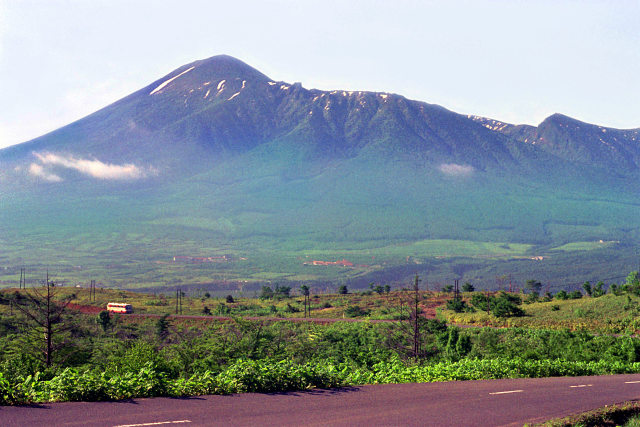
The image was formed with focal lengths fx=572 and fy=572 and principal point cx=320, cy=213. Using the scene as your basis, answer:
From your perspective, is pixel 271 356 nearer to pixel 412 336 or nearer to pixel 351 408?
pixel 412 336

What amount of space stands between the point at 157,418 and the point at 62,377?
6.35 feet

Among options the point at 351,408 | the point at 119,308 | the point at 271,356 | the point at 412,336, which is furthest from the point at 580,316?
the point at 119,308

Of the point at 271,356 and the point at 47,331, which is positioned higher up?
the point at 47,331

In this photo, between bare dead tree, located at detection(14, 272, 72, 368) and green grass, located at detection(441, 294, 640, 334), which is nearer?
bare dead tree, located at detection(14, 272, 72, 368)

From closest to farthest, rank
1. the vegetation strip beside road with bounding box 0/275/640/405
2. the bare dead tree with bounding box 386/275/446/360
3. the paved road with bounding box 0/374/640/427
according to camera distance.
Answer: the paved road with bounding box 0/374/640/427, the vegetation strip beside road with bounding box 0/275/640/405, the bare dead tree with bounding box 386/275/446/360

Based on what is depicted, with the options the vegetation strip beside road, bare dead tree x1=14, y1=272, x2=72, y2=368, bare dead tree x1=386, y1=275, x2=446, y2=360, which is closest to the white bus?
the vegetation strip beside road

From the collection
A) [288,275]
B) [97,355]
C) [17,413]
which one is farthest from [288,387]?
[288,275]

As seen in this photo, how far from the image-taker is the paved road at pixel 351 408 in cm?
787

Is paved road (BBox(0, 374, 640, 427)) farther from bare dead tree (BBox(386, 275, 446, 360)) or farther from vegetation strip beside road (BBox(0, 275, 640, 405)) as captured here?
bare dead tree (BBox(386, 275, 446, 360))

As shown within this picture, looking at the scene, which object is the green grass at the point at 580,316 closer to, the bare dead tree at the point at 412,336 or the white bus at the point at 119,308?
the bare dead tree at the point at 412,336

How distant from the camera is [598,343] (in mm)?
28078

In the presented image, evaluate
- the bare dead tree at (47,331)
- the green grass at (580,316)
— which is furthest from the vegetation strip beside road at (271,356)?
the green grass at (580,316)

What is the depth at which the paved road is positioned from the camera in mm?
7871

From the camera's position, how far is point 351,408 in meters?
9.30
